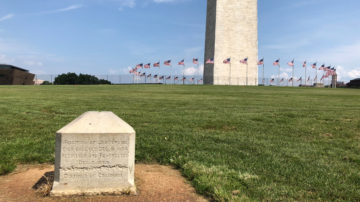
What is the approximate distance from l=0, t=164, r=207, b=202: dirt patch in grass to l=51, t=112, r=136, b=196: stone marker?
0.16 metres

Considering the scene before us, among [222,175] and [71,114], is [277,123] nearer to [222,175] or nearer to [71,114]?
[222,175]

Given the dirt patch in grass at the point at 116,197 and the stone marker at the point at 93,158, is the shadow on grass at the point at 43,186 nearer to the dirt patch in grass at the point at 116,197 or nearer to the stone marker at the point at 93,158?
the dirt patch in grass at the point at 116,197

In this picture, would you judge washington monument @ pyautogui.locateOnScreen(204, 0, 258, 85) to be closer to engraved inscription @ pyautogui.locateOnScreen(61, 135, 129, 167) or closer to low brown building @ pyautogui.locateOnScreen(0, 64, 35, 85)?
low brown building @ pyautogui.locateOnScreen(0, 64, 35, 85)

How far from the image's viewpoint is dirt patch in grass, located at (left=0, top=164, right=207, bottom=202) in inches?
156

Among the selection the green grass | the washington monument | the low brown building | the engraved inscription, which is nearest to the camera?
the engraved inscription

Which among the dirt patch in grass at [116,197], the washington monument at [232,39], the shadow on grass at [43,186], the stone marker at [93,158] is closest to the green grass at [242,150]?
the dirt patch in grass at [116,197]

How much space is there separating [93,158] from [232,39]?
56.0m

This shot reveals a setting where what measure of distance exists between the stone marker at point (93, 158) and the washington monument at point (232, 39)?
53783mm

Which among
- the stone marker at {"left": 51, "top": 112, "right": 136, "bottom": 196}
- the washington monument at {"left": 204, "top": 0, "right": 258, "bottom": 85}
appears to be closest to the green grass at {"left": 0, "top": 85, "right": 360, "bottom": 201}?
the stone marker at {"left": 51, "top": 112, "right": 136, "bottom": 196}

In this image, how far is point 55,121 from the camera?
9547mm

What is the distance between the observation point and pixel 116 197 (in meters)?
4.03

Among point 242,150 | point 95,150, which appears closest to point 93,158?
point 95,150

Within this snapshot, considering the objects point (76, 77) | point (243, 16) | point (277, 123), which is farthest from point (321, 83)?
point (277, 123)

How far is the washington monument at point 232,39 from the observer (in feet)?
184
